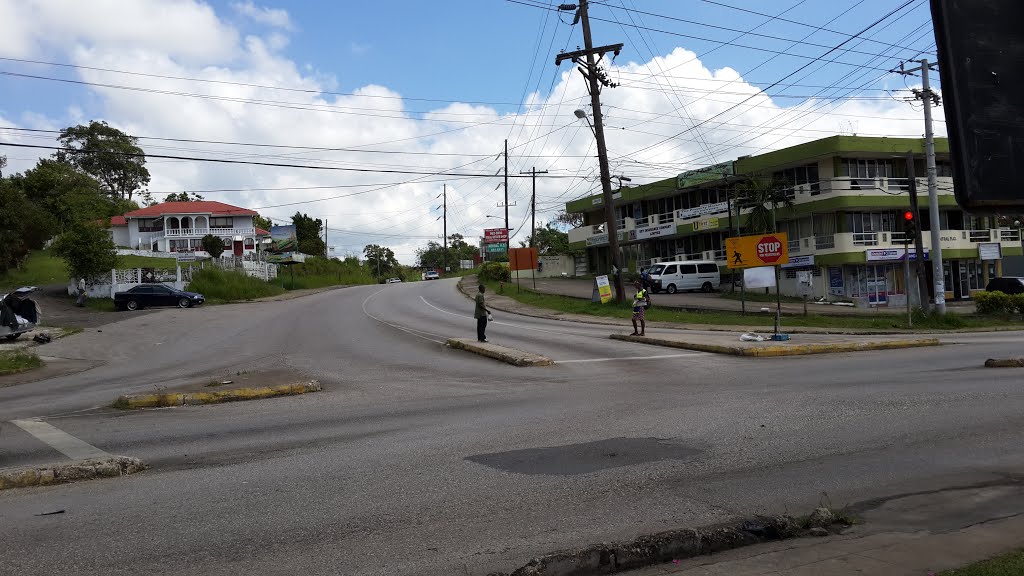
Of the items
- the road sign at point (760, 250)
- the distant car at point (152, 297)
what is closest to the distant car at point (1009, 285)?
the road sign at point (760, 250)

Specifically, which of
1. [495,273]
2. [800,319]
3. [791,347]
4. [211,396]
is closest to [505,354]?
[791,347]

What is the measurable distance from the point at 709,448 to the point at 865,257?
133 feet

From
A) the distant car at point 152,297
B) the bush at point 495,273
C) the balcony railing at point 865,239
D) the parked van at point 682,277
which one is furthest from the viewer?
the bush at point 495,273

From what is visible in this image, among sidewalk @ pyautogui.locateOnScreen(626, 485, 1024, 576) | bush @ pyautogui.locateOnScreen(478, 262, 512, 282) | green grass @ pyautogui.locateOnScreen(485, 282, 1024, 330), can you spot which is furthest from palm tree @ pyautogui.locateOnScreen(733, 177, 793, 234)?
sidewalk @ pyautogui.locateOnScreen(626, 485, 1024, 576)

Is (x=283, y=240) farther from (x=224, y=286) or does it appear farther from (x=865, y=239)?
(x=865, y=239)

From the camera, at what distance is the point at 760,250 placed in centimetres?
2434

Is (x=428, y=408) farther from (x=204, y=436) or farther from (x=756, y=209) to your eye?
(x=756, y=209)

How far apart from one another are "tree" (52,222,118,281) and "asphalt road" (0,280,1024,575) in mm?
30282

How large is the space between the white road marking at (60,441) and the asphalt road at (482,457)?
0.67 feet

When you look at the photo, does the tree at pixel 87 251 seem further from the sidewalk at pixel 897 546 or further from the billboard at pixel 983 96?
the billboard at pixel 983 96

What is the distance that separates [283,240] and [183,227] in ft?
53.7

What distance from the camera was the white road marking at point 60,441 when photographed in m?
8.52

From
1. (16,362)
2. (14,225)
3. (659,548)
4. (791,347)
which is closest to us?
(659,548)

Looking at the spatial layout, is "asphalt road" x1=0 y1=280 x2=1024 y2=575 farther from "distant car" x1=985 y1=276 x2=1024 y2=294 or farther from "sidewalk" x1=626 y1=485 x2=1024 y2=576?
"distant car" x1=985 y1=276 x2=1024 y2=294
